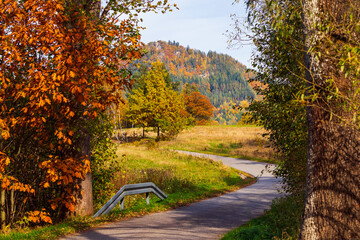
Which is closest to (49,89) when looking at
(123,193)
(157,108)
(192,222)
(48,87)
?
(48,87)

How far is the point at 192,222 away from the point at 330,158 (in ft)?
21.0

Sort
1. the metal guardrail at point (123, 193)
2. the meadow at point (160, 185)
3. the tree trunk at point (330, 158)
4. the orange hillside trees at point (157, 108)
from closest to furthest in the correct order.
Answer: the tree trunk at point (330, 158)
the meadow at point (160, 185)
the metal guardrail at point (123, 193)
the orange hillside trees at point (157, 108)

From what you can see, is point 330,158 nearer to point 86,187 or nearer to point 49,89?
point 49,89

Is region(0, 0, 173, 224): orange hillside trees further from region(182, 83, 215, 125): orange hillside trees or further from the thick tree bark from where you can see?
region(182, 83, 215, 125): orange hillside trees

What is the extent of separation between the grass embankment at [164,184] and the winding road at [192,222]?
20.2 inches

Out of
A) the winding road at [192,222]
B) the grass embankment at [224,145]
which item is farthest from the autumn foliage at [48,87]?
the grass embankment at [224,145]

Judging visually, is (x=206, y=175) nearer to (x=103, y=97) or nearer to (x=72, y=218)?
(x=72, y=218)

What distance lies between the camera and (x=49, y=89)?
8609 millimetres

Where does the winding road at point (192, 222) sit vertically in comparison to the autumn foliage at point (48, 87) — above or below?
below

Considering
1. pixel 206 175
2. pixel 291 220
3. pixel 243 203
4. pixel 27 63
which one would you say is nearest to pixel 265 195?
pixel 243 203

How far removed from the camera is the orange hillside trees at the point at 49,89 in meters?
8.47

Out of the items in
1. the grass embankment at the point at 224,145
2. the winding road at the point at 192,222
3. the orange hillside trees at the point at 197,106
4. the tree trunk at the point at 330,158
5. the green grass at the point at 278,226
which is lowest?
the grass embankment at the point at 224,145

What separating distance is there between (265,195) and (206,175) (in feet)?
21.2

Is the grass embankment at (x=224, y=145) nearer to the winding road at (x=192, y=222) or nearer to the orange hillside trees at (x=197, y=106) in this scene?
the winding road at (x=192, y=222)
